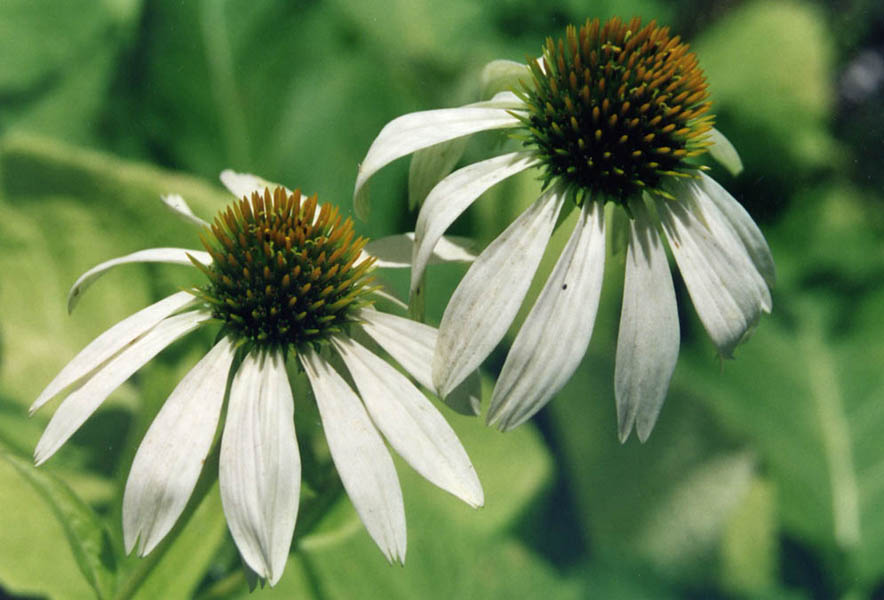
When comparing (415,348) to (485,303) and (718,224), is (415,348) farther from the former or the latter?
(718,224)

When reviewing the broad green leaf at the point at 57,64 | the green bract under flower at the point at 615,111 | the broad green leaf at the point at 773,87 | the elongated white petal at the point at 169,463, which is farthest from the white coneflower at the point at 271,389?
the broad green leaf at the point at 773,87

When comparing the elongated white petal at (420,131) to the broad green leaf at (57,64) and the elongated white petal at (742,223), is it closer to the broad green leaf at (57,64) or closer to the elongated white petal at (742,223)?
the elongated white petal at (742,223)

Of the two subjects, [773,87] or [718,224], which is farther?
[773,87]

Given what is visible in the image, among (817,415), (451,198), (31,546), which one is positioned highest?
(451,198)

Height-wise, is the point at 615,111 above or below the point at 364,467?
above

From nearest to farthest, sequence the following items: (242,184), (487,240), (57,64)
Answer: (242,184)
(487,240)
(57,64)

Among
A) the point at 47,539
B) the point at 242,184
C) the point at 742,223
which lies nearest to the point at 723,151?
the point at 742,223

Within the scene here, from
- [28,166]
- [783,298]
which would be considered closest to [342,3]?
[28,166]
